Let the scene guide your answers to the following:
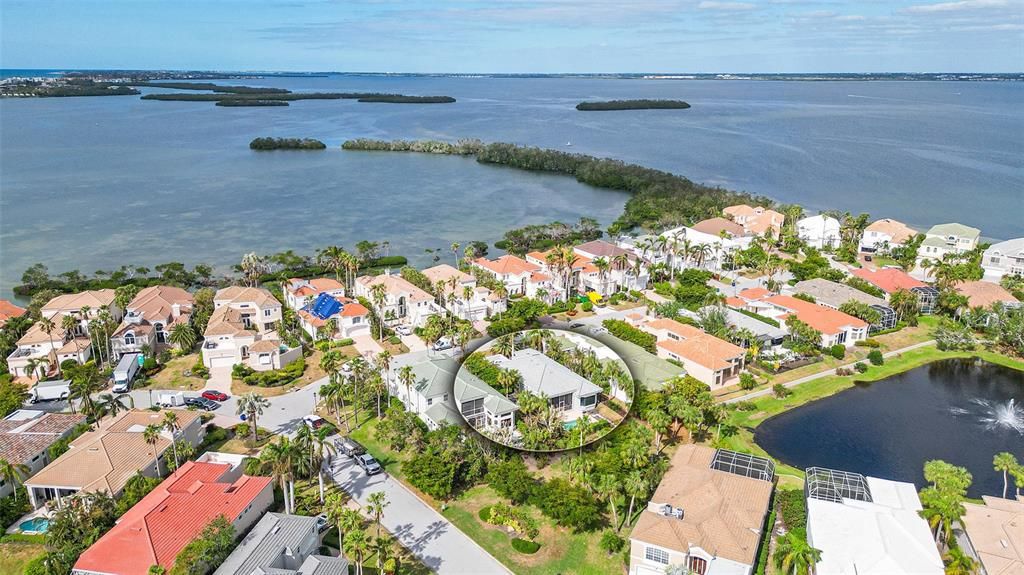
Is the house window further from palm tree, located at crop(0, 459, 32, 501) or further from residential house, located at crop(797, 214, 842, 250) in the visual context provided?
residential house, located at crop(797, 214, 842, 250)

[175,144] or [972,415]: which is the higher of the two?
[175,144]

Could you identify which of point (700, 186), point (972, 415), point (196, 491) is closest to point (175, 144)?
point (700, 186)

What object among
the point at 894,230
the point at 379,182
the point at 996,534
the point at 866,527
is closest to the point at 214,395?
the point at 866,527

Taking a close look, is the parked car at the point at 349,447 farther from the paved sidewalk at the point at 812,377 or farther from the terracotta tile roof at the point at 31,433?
the paved sidewalk at the point at 812,377

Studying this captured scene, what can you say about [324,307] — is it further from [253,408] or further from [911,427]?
[911,427]

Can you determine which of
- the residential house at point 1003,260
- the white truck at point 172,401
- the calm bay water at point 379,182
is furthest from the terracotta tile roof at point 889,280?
the white truck at point 172,401

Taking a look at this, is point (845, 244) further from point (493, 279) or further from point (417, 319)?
point (417, 319)

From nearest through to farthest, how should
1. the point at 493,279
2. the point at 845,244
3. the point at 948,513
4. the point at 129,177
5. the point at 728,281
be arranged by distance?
the point at 948,513
the point at 493,279
the point at 728,281
the point at 845,244
the point at 129,177

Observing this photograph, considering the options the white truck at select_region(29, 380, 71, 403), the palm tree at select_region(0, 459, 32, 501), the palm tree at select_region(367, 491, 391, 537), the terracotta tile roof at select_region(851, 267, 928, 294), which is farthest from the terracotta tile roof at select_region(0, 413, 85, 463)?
the terracotta tile roof at select_region(851, 267, 928, 294)
